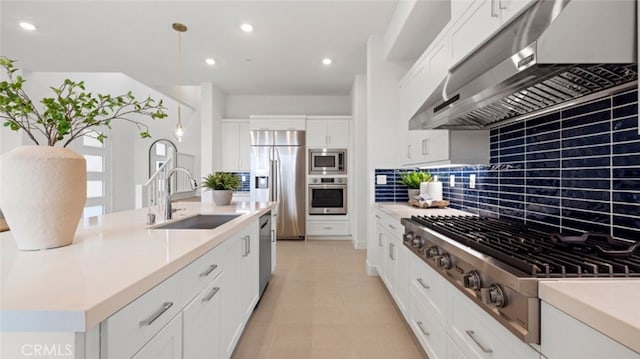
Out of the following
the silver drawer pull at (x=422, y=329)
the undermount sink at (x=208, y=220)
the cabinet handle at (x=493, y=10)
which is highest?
the cabinet handle at (x=493, y=10)

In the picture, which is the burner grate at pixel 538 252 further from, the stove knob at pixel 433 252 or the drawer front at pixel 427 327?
the drawer front at pixel 427 327

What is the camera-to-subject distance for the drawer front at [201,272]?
1.15 m

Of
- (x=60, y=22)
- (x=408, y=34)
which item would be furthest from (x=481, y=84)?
(x=60, y=22)

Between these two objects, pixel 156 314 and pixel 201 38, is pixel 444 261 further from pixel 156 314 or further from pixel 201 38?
pixel 201 38

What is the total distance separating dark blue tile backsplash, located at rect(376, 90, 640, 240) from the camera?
4.03 ft

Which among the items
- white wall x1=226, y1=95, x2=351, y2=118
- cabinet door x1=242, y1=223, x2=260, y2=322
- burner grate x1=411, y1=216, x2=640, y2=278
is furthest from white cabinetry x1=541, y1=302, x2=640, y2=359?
white wall x1=226, y1=95, x2=351, y2=118

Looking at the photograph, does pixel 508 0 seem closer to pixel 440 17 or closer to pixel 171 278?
pixel 440 17

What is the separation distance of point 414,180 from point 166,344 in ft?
9.41

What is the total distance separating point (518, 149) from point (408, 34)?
5.54 feet

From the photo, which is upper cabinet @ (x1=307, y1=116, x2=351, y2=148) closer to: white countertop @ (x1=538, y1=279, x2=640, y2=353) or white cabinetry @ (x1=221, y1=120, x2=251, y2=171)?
white cabinetry @ (x1=221, y1=120, x2=251, y2=171)

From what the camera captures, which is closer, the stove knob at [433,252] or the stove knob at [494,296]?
the stove knob at [494,296]

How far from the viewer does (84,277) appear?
0.82 metres

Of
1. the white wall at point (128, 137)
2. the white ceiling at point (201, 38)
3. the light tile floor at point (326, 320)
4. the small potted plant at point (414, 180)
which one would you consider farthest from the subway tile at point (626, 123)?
the white wall at point (128, 137)

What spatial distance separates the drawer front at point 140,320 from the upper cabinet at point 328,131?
4625 mm
